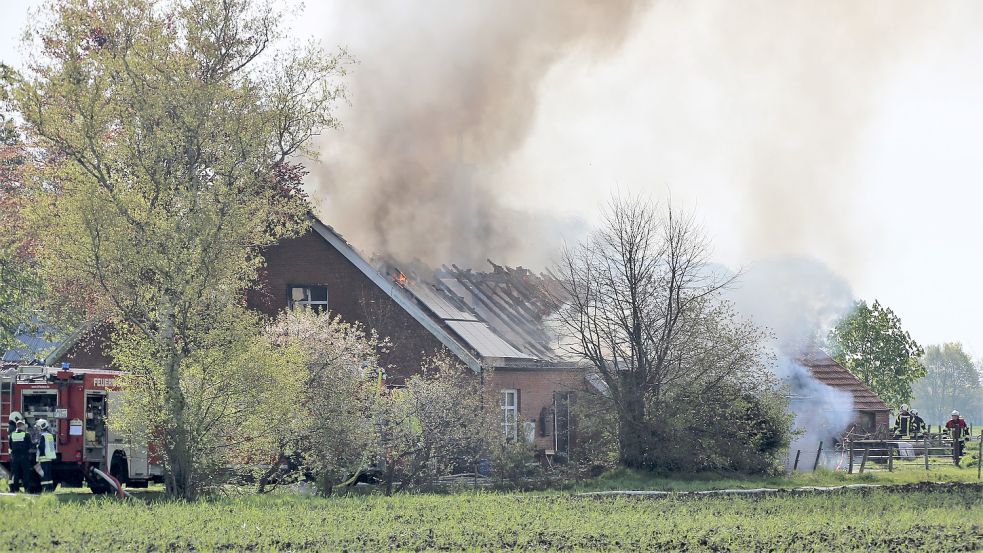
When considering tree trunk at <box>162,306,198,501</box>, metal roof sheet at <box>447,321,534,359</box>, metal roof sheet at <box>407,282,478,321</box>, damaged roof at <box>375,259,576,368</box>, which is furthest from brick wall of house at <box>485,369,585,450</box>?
tree trunk at <box>162,306,198,501</box>

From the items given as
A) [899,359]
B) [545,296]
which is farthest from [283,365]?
[899,359]

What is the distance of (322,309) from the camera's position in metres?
36.6

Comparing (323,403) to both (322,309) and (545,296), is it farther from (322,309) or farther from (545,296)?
(545,296)

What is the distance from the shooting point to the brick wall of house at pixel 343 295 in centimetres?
3562

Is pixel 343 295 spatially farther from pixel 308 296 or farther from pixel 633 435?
pixel 633 435

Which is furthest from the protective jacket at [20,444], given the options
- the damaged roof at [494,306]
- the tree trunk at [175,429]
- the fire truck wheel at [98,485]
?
the damaged roof at [494,306]

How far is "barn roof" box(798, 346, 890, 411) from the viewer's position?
49219 mm

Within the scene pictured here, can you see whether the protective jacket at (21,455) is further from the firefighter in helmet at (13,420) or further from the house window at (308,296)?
the house window at (308,296)

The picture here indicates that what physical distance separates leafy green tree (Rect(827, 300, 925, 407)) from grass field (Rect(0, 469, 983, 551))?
116 ft

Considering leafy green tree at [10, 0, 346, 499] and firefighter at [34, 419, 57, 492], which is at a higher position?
leafy green tree at [10, 0, 346, 499]

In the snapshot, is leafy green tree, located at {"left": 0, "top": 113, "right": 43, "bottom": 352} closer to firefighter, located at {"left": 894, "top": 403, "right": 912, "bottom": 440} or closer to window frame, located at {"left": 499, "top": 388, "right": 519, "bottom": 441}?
window frame, located at {"left": 499, "top": 388, "right": 519, "bottom": 441}

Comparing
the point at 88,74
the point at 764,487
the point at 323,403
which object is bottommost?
the point at 764,487

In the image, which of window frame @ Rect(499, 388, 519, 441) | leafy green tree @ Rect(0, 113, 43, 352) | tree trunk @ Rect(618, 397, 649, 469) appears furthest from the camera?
leafy green tree @ Rect(0, 113, 43, 352)

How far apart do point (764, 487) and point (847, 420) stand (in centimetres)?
1870
